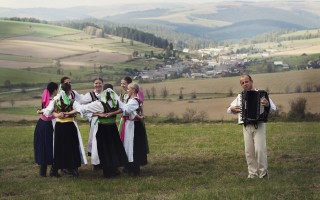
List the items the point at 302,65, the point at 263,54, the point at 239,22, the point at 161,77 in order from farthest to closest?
the point at 239,22 → the point at 263,54 → the point at 161,77 → the point at 302,65

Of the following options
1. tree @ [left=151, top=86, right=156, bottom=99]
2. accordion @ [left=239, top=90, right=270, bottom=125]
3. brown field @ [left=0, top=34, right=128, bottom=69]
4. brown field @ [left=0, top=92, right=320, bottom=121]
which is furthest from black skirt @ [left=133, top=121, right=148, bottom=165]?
brown field @ [left=0, top=34, right=128, bottom=69]

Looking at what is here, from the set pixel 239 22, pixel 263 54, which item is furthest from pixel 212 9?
pixel 263 54

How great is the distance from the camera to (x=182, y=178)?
434 inches

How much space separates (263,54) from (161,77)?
42.9 feet

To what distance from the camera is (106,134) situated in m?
11.2

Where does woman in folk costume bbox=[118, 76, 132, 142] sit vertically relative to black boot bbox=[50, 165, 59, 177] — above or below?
above

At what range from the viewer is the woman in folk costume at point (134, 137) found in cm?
1142

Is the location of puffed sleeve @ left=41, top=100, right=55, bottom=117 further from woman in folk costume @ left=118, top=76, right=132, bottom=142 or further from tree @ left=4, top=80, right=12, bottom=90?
tree @ left=4, top=80, right=12, bottom=90

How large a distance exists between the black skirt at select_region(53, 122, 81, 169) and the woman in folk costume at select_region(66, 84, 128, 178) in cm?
48

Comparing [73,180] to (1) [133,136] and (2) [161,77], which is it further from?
Answer: (2) [161,77]

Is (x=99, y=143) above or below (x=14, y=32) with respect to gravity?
below

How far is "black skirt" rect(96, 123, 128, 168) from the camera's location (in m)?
11.2

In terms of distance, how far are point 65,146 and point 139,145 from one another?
5.23ft

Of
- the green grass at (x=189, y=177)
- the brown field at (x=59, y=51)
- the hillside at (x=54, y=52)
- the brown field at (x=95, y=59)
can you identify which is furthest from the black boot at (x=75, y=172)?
the brown field at (x=95, y=59)
